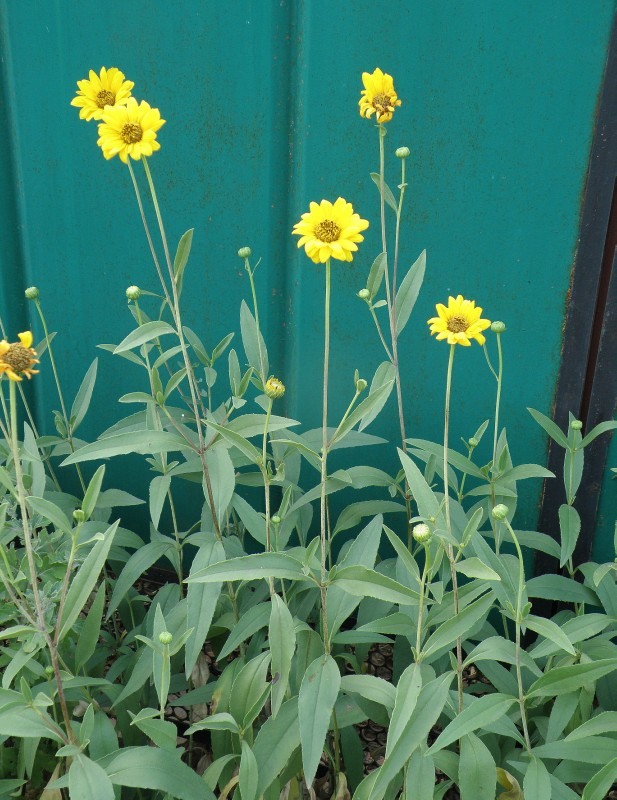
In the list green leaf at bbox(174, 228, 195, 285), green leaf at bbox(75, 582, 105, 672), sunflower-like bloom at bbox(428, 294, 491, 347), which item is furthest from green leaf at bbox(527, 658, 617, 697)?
green leaf at bbox(174, 228, 195, 285)

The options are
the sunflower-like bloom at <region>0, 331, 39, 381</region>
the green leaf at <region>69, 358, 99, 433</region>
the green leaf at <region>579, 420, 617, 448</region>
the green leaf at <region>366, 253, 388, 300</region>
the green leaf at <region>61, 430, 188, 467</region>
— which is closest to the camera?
the sunflower-like bloom at <region>0, 331, 39, 381</region>

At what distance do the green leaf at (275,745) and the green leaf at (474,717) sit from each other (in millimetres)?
250

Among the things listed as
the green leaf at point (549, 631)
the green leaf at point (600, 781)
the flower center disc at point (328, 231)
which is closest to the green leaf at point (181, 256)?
the flower center disc at point (328, 231)

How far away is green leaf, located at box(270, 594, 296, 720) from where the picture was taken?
4.32ft

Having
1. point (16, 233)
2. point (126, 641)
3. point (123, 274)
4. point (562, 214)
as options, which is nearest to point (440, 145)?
point (562, 214)

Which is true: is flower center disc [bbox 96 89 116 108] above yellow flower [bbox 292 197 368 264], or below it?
above

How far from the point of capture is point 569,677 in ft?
4.20

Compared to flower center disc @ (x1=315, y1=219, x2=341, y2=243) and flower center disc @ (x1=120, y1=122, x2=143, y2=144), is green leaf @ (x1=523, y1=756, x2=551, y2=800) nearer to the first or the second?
flower center disc @ (x1=315, y1=219, x2=341, y2=243)

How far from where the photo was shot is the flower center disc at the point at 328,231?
120 cm

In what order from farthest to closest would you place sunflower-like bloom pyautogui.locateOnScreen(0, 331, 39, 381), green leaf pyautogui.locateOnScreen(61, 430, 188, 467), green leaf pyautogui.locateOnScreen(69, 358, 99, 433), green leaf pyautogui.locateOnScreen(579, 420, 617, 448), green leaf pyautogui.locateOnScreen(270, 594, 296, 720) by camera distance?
green leaf pyautogui.locateOnScreen(69, 358, 99, 433), green leaf pyautogui.locateOnScreen(579, 420, 617, 448), green leaf pyautogui.locateOnScreen(61, 430, 188, 467), green leaf pyautogui.locateOnScreen(270, 594, 296, 720), sunflower-like bloom pyautogui.locateOnScreen(0, 331, 39, 381)

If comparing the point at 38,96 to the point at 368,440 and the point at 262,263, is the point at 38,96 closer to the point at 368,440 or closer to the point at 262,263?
the point at 262,263

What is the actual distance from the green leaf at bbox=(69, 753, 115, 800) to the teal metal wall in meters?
0.95

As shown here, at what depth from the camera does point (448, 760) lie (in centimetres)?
137

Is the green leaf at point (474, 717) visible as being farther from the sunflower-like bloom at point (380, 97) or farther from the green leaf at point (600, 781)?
the sunflower-like bloom at point (380, 97)
